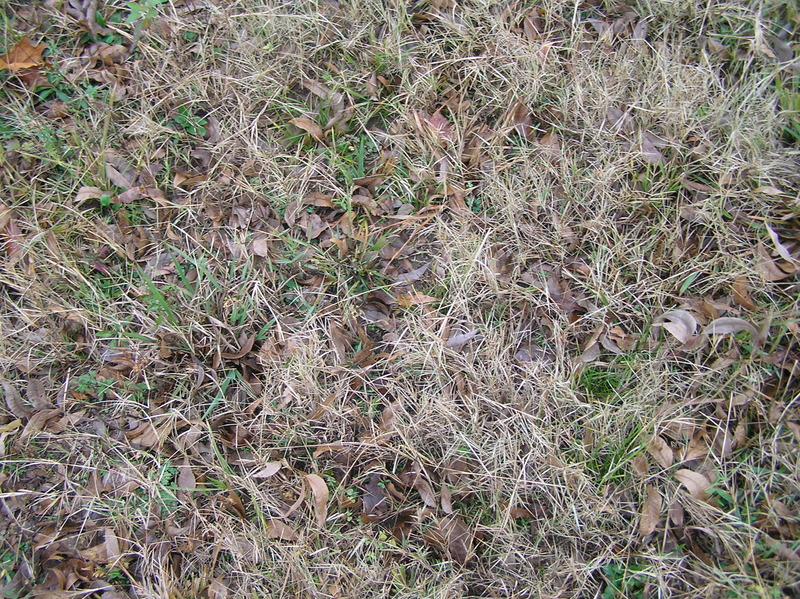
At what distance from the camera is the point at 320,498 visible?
1.99 m

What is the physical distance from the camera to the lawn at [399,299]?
6.43 feet

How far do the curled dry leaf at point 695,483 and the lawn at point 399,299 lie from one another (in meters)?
0.01

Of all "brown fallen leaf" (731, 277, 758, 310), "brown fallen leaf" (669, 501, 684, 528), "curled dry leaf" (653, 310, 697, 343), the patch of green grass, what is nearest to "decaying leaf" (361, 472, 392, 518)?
the patch of green grass

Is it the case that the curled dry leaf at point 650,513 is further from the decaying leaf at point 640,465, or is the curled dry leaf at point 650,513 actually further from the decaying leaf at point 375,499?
the decaying leaf at point 375,499

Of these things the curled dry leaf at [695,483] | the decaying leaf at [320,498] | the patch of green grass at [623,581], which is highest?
the curled dry leaf at [695,483]

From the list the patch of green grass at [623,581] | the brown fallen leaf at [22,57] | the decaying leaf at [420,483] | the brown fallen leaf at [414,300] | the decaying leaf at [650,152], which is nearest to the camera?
the patch of green grass at [623,581]

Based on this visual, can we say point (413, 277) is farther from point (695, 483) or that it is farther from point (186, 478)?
point (695, 483)

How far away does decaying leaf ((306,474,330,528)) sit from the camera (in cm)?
198

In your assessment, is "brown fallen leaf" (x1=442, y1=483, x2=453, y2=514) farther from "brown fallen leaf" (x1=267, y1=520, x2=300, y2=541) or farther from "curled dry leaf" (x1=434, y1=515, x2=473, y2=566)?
"brown fallen leaf" (x1=267, y1=520, x2=300, y2=541)

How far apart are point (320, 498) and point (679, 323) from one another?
1511 millimetres

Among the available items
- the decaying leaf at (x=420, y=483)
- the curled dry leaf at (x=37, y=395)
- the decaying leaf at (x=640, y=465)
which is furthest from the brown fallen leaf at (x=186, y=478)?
the decaying leaf at (x=640, y=465)

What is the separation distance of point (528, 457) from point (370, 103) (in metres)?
1.65

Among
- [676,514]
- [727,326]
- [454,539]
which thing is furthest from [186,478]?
[727,326]

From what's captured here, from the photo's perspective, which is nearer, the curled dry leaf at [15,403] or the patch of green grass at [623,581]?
the patch of green grass at [623,581]
